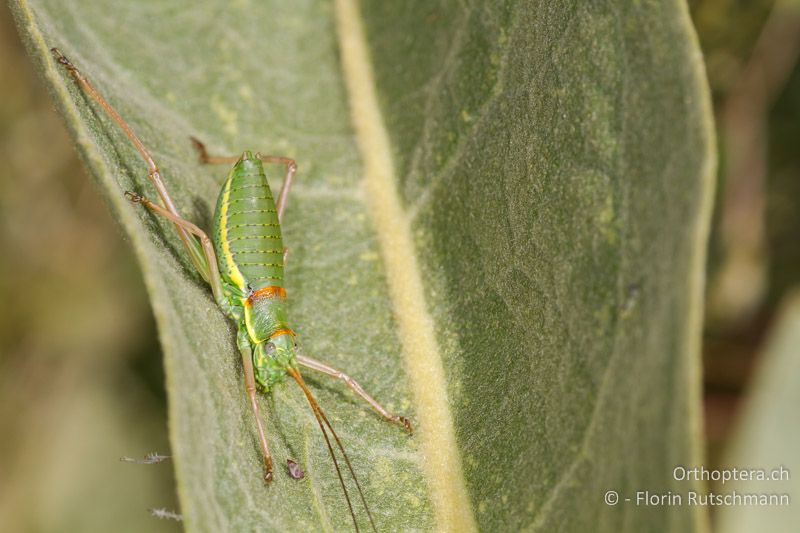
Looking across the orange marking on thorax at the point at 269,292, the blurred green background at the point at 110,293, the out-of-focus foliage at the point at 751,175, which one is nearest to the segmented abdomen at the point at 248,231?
the orange marking on thorax at the point at 269,292

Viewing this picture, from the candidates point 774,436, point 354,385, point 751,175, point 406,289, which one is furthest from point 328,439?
point 751,175

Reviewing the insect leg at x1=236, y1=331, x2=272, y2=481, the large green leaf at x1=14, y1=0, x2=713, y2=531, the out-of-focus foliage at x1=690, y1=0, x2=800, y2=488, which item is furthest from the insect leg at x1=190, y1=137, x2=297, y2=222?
the out-of-focus foliage at x1=690, y1=0, x2=800, y2=488

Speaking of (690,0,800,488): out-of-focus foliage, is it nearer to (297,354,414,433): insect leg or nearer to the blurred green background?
the blurred green background

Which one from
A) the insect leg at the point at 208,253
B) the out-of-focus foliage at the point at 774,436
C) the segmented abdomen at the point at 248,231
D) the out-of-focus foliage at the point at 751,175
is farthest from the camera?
the out-of-focus foliage at the point at 751,175

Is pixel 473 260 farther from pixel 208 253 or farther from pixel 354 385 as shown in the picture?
pixel 208 253

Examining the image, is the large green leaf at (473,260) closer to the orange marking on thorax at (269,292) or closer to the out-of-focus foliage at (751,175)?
the orange marking on thorax at (269,292)

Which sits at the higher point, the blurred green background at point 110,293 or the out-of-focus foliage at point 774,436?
the blurred green background at point 110,293

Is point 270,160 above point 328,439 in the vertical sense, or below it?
above
